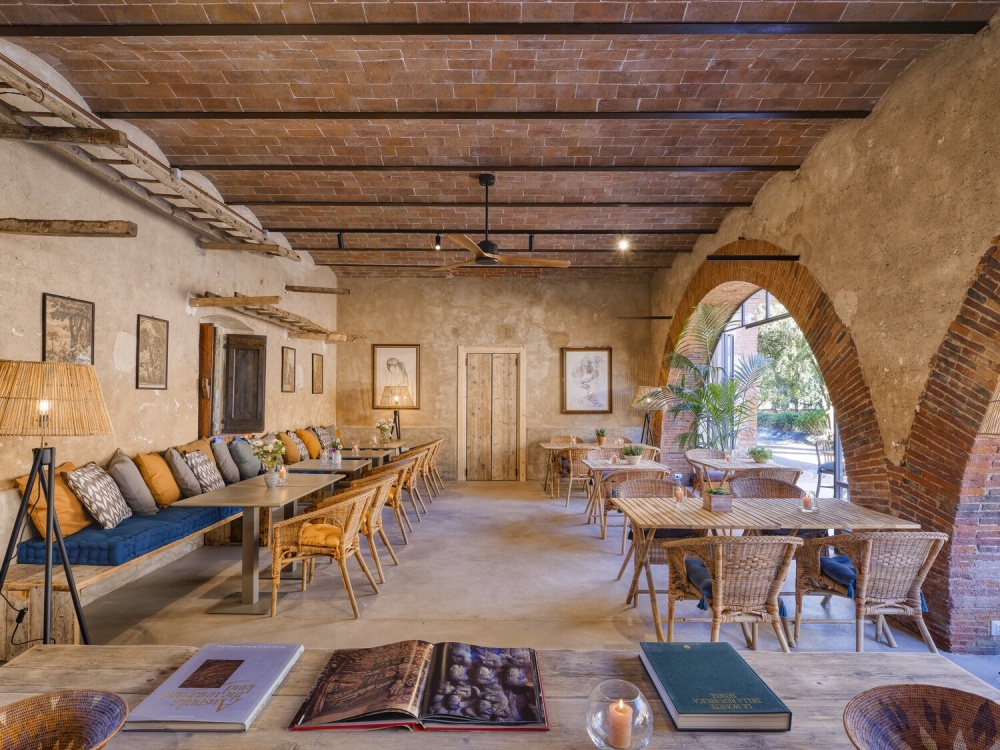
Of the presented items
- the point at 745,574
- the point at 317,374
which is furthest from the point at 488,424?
the point at 745,574

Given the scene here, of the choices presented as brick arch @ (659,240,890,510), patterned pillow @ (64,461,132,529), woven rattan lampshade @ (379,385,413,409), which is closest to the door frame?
woven rattan lampshade @ (379,385,413,409)

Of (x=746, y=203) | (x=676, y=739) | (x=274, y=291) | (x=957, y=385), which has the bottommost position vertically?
(x=676, y=739)

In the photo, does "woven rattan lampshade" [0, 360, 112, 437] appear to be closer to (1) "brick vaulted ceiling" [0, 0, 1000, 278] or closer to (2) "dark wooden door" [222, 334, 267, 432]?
(1) "brick vaulted ceiling" [0, 0, 1000, 278]

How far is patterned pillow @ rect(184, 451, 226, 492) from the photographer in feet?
18.0

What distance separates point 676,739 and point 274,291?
792 cm

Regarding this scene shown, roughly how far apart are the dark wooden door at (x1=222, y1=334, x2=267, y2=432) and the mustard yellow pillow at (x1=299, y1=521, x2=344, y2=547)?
3.01m

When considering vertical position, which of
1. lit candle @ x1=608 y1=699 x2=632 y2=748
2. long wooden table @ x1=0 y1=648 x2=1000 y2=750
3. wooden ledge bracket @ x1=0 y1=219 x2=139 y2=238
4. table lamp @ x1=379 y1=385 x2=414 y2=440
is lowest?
long wooden table @ x1=0 y1=648 x2=1000 y2=750

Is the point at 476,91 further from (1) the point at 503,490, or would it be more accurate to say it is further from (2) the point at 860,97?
(1) the point at 503,490

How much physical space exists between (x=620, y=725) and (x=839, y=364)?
15.1ft

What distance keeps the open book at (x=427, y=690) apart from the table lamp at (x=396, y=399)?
8510 millimetres

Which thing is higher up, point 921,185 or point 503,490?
point 921,185

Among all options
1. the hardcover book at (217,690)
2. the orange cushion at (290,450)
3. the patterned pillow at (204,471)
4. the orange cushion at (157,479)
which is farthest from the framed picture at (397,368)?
the hardcover book at (217,690)

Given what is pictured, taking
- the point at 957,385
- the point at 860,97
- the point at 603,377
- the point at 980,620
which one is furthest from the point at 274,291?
the point at 980,620

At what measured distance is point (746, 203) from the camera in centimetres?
630
